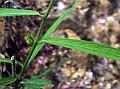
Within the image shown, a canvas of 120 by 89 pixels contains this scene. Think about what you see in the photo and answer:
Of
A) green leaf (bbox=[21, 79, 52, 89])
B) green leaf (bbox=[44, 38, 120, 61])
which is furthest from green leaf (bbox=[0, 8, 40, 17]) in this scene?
green leaf (bbox=[21, 79, 52, 89])

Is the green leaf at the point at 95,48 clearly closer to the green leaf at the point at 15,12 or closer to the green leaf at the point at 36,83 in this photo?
the green leaf at the point at 15,12

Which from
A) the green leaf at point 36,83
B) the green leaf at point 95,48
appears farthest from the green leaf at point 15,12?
the green leaf at point 36,83

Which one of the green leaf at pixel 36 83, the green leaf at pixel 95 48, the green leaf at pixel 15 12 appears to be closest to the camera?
the green leaf at pixel 95 48

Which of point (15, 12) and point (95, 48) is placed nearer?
point (95, 48)

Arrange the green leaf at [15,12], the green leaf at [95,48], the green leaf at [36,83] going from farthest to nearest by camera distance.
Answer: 1. the green leaf at [36,83]
2. the green leaf at [15,12]
3. the green leaf at [95,48]

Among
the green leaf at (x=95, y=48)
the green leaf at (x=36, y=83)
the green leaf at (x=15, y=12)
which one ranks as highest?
the green leaf at (x=15, y=12)

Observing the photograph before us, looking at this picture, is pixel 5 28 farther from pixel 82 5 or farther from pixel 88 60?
pixel 82 5

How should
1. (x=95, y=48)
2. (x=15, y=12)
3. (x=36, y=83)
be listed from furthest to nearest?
(x=36, y=83), (x=15, y=12), (x=95, y=48)

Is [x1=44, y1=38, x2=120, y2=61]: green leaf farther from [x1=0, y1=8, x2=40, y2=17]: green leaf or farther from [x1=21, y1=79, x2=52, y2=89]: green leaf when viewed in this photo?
[x1=21, y1=79, x2=52, y2=89]: green leaf

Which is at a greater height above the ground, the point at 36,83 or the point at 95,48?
the point at 95,48

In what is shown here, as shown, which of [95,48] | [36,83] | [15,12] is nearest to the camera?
[95,48]

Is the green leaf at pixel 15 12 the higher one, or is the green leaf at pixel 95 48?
the green leaf at pixel 15 12

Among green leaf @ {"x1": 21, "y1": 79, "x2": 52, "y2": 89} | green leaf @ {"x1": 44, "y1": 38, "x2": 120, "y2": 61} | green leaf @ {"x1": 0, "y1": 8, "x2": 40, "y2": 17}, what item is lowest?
green leaf @ {"x1": 21, "y1": 79, "x2": 52, "y2": 89}
